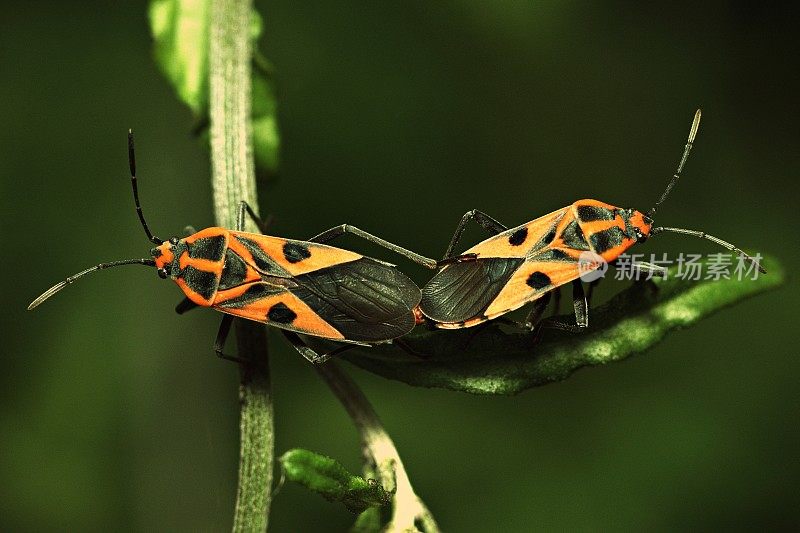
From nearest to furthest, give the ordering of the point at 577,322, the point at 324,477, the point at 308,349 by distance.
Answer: the point at 324,477 < the point at 577,322 < the point at 308,349

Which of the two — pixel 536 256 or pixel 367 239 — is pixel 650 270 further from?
pixel 367 239

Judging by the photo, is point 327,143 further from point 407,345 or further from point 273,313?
point 407,345

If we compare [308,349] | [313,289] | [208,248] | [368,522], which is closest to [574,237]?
[313,289]

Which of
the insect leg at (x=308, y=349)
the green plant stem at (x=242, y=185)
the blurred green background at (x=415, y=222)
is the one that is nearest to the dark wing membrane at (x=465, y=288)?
the insect leg at (x=308, y=349)

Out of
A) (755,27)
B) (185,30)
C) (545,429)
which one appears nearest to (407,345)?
(185,30)

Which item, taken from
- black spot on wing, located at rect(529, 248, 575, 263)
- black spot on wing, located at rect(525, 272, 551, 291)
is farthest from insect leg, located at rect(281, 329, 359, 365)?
black spot on wing, located at rect(529, 248, 575, 263)

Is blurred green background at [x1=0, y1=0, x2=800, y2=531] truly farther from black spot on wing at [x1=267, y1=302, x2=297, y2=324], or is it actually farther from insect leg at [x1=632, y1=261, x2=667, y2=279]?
insect leg at [x1=632, y1=261, x2=667, y2=279]
